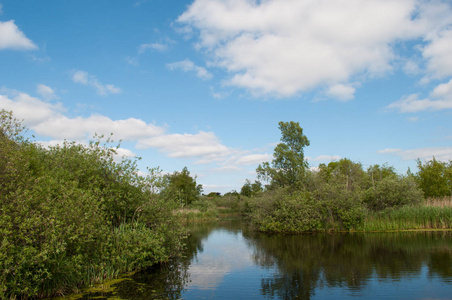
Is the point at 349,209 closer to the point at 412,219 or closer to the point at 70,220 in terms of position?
the point at 412,219

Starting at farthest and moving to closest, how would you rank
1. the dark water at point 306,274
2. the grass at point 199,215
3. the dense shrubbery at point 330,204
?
1. the grass at point 199,215
2. the dense shrubbery at point 330,204
3. the dark water at point 306,274

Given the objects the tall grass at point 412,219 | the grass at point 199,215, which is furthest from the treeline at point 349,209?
the grass at point 199,215

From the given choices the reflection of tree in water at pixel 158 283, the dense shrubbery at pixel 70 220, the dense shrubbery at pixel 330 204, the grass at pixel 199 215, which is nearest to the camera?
the dense shrubbery at pixel 70 220

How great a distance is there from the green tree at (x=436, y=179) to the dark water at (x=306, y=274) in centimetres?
2798

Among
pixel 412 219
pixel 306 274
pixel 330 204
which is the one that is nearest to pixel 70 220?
pixel 306 274

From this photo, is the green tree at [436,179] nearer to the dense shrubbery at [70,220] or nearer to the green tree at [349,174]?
the green tree at [349,174]

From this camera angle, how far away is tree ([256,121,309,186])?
1564 inches

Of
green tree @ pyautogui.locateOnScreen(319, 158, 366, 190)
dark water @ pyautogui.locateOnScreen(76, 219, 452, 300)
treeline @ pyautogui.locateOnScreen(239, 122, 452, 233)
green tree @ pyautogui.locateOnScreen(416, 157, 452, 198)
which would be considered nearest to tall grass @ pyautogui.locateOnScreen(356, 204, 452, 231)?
treeline @ pyautogui.locateOnScreen(239, 122, 452, 233)

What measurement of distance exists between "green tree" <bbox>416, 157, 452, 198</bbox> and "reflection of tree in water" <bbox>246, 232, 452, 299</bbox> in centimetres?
2611

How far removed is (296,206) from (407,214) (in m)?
10.1

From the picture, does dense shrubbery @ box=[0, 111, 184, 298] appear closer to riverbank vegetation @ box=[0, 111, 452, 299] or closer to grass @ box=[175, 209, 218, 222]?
riverbank vegetation @ box=[0, 111, 452, 299]

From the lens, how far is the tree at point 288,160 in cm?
3972

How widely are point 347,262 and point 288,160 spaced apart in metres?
24.7

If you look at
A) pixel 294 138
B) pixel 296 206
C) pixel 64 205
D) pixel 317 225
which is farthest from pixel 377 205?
pixel 64 205
